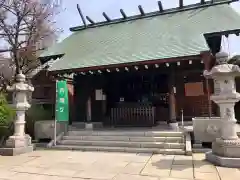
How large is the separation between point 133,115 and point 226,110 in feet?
17.1

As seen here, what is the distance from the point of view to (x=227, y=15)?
10.7 m

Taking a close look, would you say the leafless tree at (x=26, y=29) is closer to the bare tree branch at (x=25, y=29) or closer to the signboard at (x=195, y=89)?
the bare tree branch at (x=25, y=29)

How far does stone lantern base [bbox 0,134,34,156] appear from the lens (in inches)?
309

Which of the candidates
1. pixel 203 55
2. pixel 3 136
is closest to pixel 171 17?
pixel 203 55

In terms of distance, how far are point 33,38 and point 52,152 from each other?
42.1 ft

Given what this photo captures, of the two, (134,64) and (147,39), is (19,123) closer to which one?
(134,64)

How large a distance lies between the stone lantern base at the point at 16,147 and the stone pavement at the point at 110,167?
357 millimetres

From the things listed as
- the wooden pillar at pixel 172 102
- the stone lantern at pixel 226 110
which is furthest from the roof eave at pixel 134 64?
the stone lantern at pixel 226 110

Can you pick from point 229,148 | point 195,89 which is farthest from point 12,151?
point 195,89

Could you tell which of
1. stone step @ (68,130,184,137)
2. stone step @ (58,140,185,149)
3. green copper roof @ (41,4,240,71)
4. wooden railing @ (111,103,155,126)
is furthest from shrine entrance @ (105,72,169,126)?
stone step @ (58,140,185,149)

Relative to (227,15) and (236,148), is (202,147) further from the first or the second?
(227,15)

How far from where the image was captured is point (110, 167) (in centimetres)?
580

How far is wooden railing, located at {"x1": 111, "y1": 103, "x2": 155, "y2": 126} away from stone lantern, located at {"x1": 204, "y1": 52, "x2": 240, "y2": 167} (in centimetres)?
437

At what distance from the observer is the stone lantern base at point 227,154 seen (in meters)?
5.51
